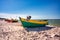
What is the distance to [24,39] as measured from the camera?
187 centimetres

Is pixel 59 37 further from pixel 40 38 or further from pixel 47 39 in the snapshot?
pixel 40 38

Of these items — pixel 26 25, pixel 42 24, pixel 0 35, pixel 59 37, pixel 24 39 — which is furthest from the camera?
pixel 42 24

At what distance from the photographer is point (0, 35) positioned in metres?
2.00

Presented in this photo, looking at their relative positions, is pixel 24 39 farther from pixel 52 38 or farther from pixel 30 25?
pixel 30 25

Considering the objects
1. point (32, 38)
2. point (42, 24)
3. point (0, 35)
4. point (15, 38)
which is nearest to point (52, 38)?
point (32, 38)

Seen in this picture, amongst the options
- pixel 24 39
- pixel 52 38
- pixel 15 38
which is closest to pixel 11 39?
pixel 15 38

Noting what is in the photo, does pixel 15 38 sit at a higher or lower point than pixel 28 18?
lower

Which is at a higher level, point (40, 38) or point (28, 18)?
point (28, 18)

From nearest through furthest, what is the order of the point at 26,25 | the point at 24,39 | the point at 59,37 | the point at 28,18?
the point at 59,37 → the point at 24,39 → the point at 26,25 → the point at 28,18

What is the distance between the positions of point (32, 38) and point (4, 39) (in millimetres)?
457

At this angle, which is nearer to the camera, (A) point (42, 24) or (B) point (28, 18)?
(A) point (42, 24)

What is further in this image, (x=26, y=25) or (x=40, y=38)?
(x=26, y=25)

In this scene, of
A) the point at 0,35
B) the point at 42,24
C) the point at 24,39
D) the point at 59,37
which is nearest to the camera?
the point at 59,37

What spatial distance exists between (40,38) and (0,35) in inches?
27.6
